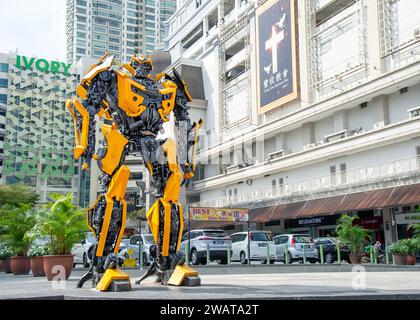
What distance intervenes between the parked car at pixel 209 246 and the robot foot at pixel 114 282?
15.4 meters

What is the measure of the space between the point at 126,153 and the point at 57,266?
5220 mm

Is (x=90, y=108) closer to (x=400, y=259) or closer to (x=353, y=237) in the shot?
(x=400, y=259)

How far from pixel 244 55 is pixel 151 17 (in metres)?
98.5

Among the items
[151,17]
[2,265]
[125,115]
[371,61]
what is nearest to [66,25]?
[151,17]

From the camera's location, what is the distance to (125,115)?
8.06 m

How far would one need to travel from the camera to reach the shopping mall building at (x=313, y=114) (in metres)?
29.8

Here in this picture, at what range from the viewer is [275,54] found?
136ft

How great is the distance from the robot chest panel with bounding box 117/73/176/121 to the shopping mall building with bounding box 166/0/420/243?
48.1 feet

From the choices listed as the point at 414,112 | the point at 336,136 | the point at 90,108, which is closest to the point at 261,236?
the point at 414,112

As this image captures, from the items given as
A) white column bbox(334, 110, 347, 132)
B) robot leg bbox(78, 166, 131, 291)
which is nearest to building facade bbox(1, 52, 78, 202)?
white column bbox(334, 110, 347, 132)

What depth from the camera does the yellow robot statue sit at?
759 centimetres

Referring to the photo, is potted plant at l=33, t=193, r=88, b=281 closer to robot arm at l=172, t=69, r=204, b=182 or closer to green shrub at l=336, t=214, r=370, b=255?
robot arm at l=172, t=69, r=204, b=182

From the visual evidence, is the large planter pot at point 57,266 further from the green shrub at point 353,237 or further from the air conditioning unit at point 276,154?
the air conditioning unit at point 276,154

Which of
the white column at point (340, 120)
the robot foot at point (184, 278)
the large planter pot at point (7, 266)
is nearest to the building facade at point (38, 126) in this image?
the white column at point (340, 120)
